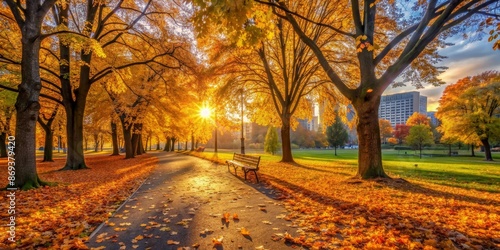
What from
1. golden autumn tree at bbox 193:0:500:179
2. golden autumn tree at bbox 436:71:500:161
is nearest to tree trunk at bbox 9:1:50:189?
golden autumn tree at bbox 193:0:500:179

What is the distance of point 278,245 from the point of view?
3.77m

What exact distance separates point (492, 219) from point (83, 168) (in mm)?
17293

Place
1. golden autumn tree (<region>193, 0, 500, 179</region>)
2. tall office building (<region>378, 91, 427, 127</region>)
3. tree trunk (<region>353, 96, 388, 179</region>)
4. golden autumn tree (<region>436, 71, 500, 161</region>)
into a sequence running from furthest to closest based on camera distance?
tall office building (<region>378, 91, 427, 127</region>) → golden autumn tree (<region>436, 71, 500, 161</region>) → tree trunk (<region>353, 96, 388, 179</region>) → golden autumn tree (<region>193, 0, 500, 179</region>)

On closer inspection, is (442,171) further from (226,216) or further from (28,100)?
(28,100)

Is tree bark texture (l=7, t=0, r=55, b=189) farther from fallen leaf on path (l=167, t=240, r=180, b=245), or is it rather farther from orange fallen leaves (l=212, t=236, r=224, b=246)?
orange fallen leaves (l=212, t=236, r=224, b=246)

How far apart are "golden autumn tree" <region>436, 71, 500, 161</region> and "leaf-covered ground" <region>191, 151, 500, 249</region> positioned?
34.9 meters

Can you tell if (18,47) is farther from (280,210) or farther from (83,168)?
(280,210)

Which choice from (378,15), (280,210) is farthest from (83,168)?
(378,15)

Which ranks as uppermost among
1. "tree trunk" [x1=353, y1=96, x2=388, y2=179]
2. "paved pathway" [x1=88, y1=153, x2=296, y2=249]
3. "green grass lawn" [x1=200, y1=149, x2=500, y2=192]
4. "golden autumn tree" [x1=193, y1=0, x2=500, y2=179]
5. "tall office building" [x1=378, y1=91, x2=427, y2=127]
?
"tall office building" [x1=378, y1=91, x2=427, y2=127]

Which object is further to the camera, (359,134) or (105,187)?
(359,134)

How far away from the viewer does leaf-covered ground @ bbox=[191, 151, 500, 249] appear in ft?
12.0

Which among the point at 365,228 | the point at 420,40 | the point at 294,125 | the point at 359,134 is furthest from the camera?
the point at 294,125

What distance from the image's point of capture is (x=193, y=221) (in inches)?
194

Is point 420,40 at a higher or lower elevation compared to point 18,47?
lower
